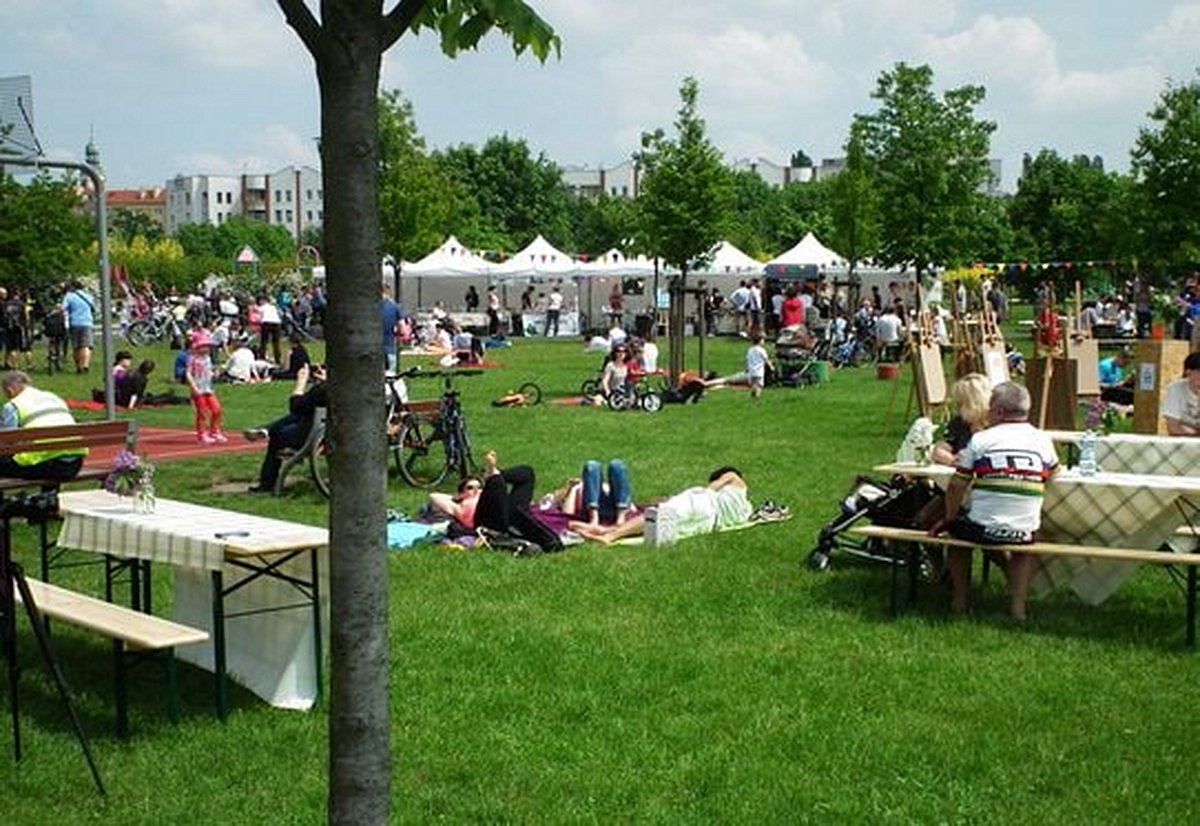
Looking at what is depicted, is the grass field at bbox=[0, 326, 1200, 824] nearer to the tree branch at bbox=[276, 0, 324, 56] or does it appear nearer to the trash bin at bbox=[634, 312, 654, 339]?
the tree branch at bbox=[276, 0, 324, 56]

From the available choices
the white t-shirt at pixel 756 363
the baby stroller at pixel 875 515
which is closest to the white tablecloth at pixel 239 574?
the baby stroller at pixel 875 515

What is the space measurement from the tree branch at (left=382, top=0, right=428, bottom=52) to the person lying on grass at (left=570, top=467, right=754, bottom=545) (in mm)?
8108

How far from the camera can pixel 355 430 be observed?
3.21 metres

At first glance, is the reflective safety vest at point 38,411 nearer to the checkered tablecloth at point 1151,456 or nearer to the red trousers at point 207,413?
the checkered tablecloth at point 1151,456

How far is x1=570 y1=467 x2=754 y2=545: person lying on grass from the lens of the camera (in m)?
11.4

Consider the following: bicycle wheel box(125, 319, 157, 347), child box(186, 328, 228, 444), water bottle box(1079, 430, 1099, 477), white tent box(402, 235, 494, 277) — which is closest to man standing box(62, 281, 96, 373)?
child box(186, 328, 228, 444)

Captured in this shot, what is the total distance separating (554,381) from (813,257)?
20.6 m

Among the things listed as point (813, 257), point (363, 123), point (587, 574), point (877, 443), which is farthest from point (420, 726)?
point (813, 257)

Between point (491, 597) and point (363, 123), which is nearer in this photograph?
point (363, 123)

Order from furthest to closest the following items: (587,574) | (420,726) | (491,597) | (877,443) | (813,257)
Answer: (813,257), (877,443), (587,574), (491,597), (420,726)

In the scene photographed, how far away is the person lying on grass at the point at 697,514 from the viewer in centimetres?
1137

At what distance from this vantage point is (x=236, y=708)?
707 cm

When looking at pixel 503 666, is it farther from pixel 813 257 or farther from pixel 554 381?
pixel 813 257

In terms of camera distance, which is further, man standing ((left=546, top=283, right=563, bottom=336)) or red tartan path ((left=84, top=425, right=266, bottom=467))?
man standing ((left=546, top=283, right=563, bottom=336))
